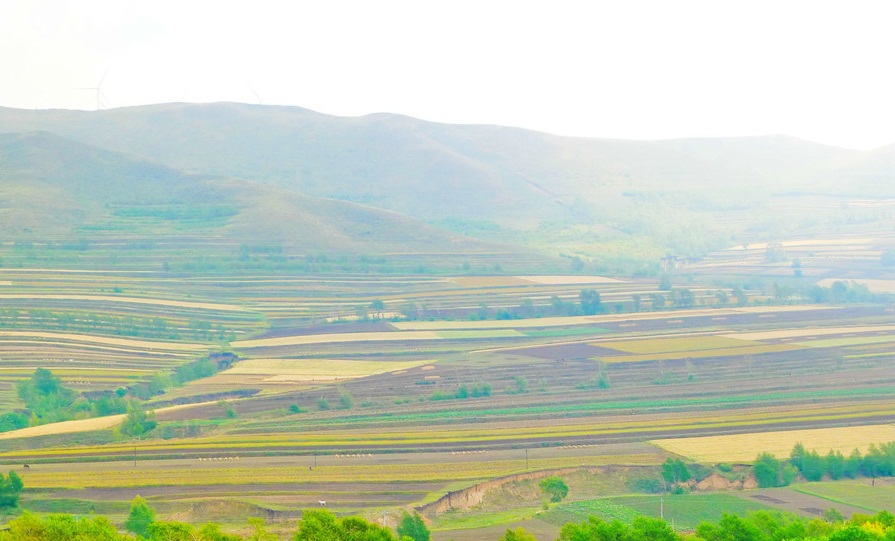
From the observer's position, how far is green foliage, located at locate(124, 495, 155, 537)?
46219 millimetres

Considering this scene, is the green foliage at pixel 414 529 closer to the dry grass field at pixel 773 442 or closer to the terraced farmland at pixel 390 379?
the terraced farmland at pixel 390 379

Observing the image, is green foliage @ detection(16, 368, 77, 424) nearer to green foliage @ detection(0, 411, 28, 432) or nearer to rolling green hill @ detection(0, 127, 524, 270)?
green foliage @ detection(0, 411, 28, 432)

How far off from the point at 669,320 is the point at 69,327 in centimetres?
4848

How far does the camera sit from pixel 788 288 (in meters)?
131

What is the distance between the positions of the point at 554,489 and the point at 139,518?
17309mm

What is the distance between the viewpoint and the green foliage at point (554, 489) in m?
54.7

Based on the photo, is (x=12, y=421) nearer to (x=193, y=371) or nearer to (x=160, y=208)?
(x=193, y=371)

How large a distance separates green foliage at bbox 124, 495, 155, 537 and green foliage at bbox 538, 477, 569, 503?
16.3m

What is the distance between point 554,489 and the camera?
55000 mm

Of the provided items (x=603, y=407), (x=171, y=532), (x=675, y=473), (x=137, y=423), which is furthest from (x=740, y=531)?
(x=137, y=423)

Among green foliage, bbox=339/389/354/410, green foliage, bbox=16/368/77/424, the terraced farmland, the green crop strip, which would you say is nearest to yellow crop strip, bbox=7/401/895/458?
the terraced farmland

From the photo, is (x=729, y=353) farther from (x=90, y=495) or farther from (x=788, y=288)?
(x=90, y=495)

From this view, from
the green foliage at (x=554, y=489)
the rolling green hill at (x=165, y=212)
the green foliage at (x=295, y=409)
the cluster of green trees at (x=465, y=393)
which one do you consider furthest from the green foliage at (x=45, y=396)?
the rolling green hill at (x=165, y=212)

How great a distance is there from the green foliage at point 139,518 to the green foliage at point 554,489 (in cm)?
1628
